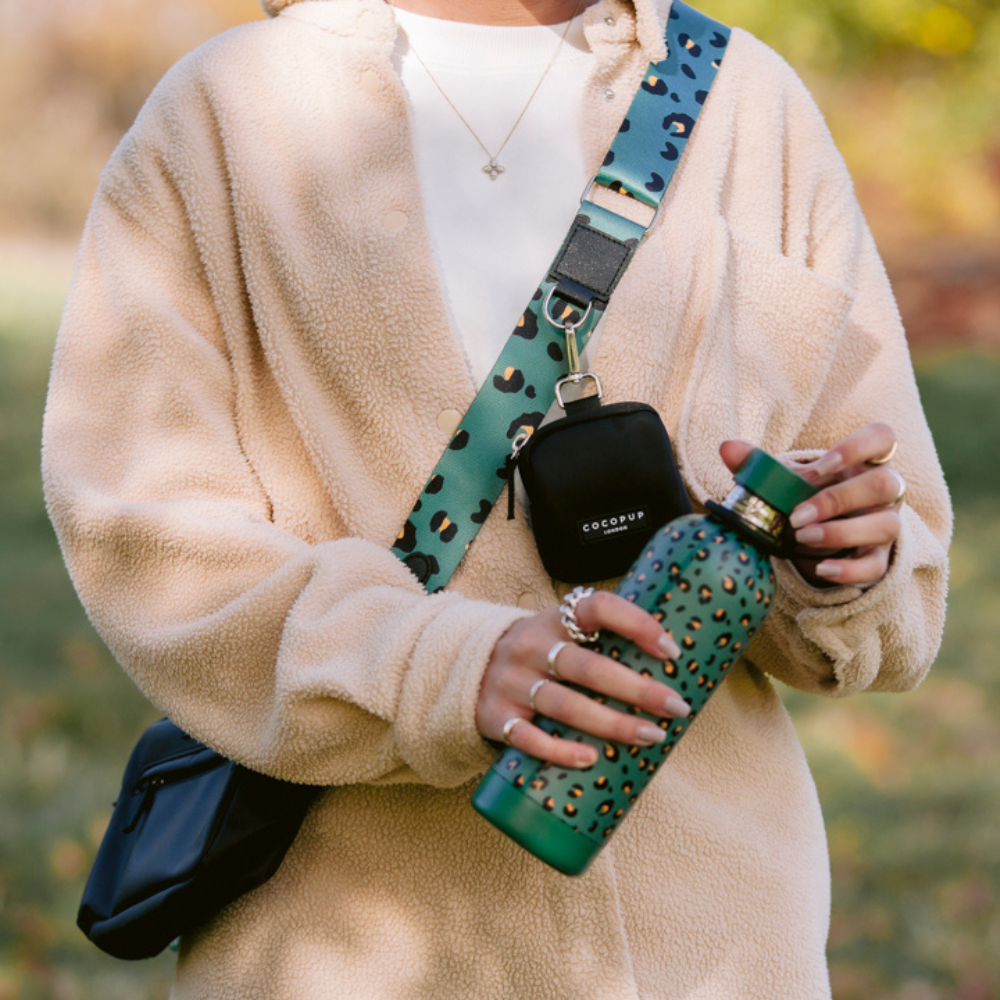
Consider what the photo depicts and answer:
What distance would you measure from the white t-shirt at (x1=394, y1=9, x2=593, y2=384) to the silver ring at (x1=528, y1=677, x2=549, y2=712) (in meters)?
0.50

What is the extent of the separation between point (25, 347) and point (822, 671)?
7.91m

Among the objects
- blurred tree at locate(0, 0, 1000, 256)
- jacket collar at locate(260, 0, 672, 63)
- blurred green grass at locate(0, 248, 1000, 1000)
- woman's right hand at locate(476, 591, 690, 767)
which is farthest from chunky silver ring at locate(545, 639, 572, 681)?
blurred tree at locate(0, 0, 1000, 256)

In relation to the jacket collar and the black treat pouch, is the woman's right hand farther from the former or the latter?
the jacket collar

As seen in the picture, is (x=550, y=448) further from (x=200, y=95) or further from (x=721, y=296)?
(x=200, y=95)

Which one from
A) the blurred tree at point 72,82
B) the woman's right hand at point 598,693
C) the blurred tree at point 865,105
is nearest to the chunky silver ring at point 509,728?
the woman's right hand at point 598,693

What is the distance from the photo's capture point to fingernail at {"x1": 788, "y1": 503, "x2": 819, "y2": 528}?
1.19 meters

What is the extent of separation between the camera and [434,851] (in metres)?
1.51

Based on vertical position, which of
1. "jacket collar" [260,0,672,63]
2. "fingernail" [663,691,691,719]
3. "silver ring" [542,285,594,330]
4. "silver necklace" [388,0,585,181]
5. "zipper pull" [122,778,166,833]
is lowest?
"zipper pull" [122,778,166,833]

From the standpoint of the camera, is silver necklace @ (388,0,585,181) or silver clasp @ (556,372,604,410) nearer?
silver clasp @ (556,372,604,410)

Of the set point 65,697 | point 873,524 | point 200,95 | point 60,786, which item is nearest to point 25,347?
point 65,697

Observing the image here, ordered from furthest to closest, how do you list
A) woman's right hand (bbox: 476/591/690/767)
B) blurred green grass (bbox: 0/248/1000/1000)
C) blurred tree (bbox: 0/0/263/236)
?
blurred tree (bbox: 0/0/263/236) → blurred green grass (bbox: 0/248/1000/1000) → woman's right hand (bbox: 476/591/690/767)

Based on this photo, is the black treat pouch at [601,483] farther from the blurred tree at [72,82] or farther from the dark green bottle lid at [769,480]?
the blurred tree at [72,82]

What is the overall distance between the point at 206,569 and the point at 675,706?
2.03ft

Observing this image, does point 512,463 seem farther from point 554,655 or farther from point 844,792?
point 844,792
